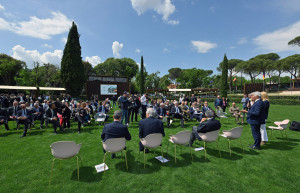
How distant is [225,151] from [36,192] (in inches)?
217

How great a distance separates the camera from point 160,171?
3.59 m

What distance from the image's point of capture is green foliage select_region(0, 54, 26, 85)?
33562 millimetres

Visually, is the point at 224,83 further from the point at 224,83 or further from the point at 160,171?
the point at 160,171

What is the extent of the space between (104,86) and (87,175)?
94.2 feet

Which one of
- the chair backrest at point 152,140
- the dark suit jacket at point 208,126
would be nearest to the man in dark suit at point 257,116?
the dark suit jacket at point 208,126

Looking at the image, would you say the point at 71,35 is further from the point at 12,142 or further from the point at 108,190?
the point at 108,190

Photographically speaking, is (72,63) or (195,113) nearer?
(195,113)

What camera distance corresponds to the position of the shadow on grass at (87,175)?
128 inches

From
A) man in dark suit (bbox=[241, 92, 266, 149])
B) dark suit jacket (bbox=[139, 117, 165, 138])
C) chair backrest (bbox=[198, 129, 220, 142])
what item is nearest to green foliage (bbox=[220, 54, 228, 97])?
man in dark suit (bbox=[241, 92, 266, 149])

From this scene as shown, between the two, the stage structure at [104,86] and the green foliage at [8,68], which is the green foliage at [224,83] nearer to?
the stage structure at [104,86]

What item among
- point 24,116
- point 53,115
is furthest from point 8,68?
point 53,115

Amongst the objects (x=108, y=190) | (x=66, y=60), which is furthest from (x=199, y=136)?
(x=66, y=60)

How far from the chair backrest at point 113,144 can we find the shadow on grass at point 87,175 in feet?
2.35

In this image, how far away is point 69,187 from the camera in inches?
117
